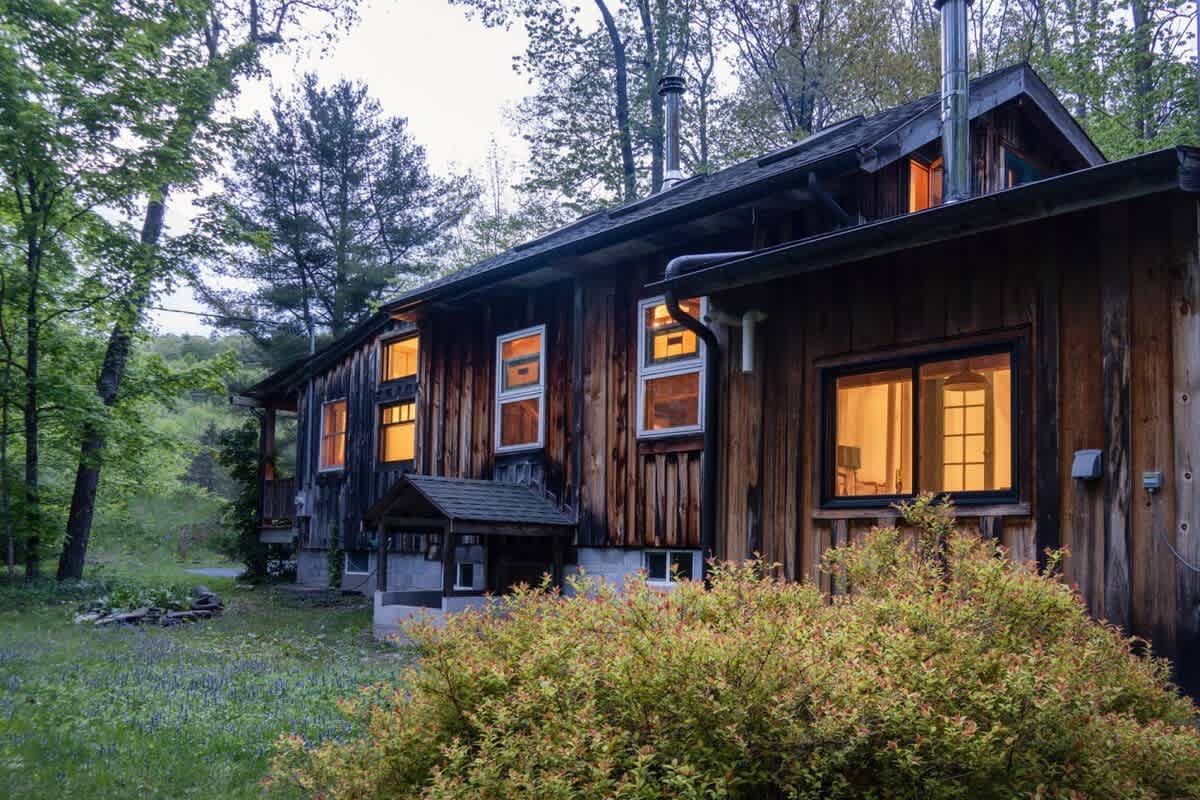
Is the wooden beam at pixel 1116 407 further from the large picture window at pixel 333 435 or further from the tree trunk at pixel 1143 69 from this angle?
the large picture window at pixel 333 435

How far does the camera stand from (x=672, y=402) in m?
9.92

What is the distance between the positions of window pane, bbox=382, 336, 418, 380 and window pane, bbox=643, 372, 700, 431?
7.19m

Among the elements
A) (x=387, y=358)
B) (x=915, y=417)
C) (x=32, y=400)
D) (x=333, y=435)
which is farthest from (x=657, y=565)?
(x=32, y=400)

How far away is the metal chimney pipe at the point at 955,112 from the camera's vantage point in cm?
865

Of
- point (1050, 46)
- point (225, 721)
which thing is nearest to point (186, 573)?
point (225, 721)

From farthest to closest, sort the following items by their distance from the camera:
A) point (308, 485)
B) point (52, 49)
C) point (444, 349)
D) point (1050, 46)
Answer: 1. point (1050, 46)
2. point (308, 485)
3. point (52, 49)
4. point (444, 349)

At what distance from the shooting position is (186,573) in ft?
81.8

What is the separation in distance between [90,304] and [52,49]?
166 inches

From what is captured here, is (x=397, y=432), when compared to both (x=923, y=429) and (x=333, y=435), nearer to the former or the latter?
(x=333, y=435)

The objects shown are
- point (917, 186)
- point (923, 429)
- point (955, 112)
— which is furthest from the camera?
point (917, 186)

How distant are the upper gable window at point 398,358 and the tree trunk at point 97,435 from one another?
16.0 feet

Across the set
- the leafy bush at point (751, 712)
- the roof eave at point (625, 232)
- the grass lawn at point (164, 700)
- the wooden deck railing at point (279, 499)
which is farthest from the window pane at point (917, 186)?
the wooden deck railing at point (279, 499)

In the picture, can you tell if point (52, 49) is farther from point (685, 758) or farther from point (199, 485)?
point (199, 485)

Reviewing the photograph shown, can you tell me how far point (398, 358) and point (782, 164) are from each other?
860 centimetres
